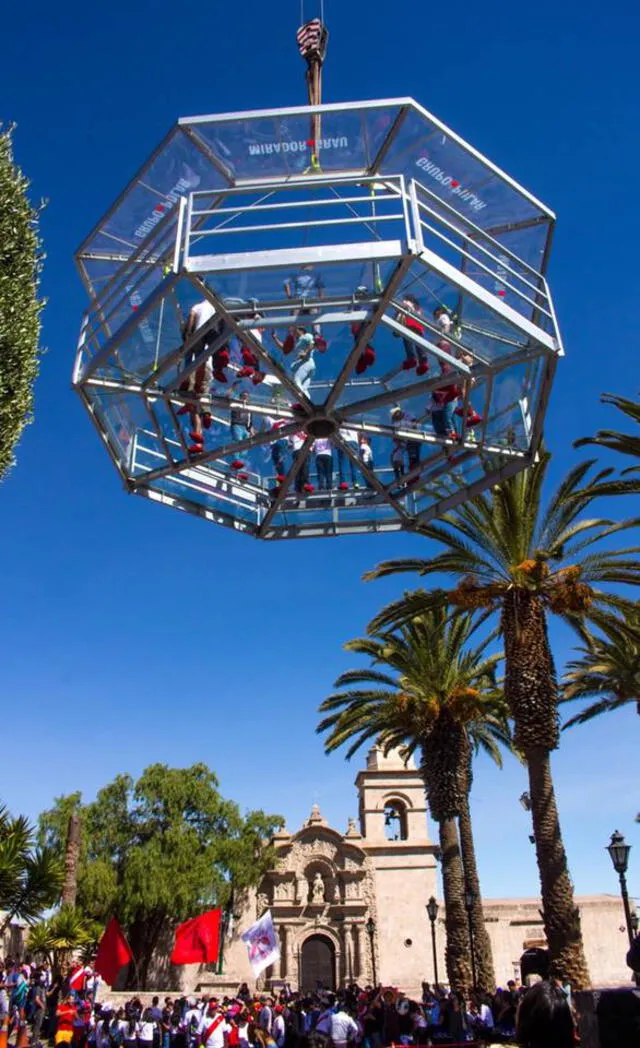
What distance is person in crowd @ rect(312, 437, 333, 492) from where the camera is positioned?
1106cm

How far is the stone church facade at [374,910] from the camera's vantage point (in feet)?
138

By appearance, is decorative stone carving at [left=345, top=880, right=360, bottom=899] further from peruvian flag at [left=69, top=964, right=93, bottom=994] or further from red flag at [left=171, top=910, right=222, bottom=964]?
peruvian flag at [left=69, top=964, right=93, bottom=994]

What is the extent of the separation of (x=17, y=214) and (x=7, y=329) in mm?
1824

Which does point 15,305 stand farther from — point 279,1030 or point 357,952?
point 357,952

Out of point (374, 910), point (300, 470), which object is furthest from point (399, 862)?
point (300, 470)

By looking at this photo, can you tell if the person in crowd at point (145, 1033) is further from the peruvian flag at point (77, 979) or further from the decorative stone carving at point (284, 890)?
the decorative stone carving at point (284, 890)

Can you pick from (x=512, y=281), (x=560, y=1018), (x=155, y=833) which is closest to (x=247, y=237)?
(x=512, y=281)

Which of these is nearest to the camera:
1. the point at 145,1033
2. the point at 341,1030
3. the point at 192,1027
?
the point at 341,1030

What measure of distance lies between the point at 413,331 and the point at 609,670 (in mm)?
17092

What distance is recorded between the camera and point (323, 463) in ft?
36.9

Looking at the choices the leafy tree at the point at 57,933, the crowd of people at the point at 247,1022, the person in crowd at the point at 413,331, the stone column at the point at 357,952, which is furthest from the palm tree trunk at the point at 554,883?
the stone column at the point at 357,952

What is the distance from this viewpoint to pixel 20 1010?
1905cm

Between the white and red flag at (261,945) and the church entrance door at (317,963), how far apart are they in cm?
2572

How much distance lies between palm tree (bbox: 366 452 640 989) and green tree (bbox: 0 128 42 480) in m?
11.0
